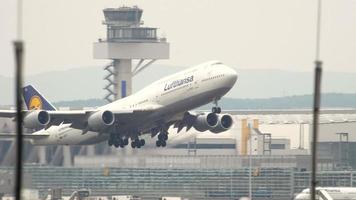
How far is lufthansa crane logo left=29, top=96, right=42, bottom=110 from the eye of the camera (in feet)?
283

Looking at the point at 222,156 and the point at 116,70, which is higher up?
the point at 116,70

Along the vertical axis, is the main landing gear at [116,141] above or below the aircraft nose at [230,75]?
below

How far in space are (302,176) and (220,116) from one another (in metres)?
32.7

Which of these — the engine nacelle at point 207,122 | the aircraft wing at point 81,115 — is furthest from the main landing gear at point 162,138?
the aircraft wing at point 81,115

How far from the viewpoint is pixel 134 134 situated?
3000 inches

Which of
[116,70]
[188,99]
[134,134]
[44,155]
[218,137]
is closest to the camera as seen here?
[188,99]

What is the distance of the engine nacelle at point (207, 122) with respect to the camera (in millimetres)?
76500

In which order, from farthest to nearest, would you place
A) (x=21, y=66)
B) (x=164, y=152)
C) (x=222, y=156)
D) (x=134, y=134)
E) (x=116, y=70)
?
(x=116, y=70)
(x=222, y=156)
(x=164, y=152)
(x=134, y=134)
(x=21, y=66)

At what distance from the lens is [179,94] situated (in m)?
71.1

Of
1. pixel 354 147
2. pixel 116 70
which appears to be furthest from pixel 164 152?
pixel 116 70

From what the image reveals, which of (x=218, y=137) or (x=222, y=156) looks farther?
(x=218, y=137)

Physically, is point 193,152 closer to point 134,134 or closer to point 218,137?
point 218,137

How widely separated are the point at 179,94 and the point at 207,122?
5913 mm

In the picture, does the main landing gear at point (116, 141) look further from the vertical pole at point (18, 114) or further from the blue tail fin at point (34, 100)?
the vertical pole at point (18, 114)
